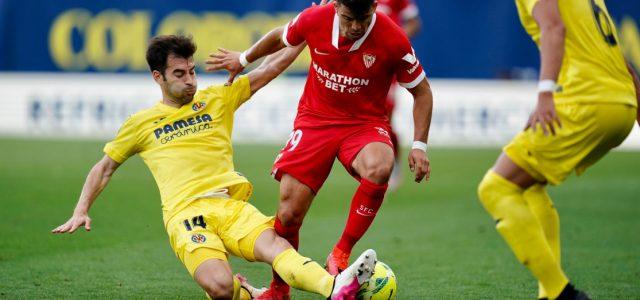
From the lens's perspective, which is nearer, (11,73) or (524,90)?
(524,90)

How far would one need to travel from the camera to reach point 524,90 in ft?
73.2

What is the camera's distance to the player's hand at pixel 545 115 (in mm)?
5246

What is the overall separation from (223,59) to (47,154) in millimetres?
12281

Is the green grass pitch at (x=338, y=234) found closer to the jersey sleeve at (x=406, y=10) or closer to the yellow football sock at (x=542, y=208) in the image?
the yellow football sock at (x=542, y=208)

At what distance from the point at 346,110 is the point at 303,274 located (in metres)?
1.43

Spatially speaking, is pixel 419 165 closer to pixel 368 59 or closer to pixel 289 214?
pixel 368 59

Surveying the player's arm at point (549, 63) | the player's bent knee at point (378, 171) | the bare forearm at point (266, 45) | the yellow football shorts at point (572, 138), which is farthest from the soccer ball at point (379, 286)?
the bare forearm at point (266, 45)

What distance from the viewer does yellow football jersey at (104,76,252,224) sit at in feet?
21.2

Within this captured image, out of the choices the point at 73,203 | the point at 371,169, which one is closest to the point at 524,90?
the point at 73,203

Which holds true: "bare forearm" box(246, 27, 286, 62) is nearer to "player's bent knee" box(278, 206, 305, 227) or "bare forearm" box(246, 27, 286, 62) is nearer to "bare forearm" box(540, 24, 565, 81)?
"player's bent knee" box(278, 206, 305, 227)

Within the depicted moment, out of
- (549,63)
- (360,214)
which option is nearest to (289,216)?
(360,214)

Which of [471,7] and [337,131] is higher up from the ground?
[337,131]

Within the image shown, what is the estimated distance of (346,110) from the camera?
6820mm

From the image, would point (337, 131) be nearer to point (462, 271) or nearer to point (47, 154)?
point (462, 271)
